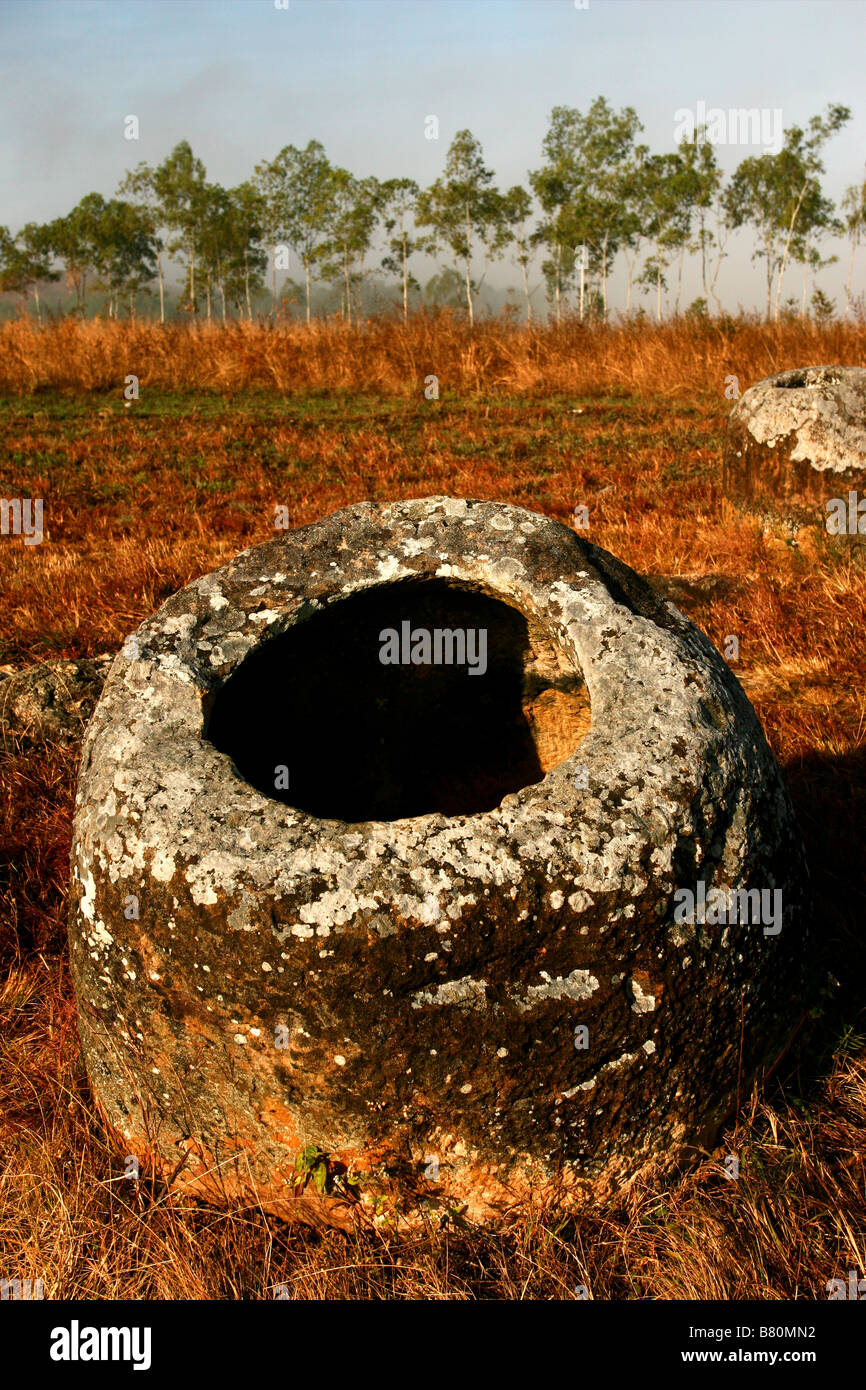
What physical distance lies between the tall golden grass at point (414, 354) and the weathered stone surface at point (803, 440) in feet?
21.4

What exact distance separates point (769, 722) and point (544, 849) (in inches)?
109

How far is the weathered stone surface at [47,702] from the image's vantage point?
12.7ft

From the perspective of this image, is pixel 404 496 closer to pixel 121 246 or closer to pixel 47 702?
pixel 47 702

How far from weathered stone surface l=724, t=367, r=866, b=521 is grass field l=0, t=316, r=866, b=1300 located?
0.26 m

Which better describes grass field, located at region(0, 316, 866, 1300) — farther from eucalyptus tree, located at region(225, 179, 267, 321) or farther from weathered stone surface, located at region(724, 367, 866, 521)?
eucalyptus tree, located at region(225, 179, 267, 321)

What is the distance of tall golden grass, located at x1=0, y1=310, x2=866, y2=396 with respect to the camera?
531 inches
